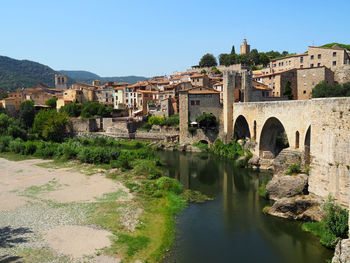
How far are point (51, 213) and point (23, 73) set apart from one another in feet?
515

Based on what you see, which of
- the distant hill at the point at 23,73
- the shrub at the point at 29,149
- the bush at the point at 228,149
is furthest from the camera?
the distant hill at the point at 23,73

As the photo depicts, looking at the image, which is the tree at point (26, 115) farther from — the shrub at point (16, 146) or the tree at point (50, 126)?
the shrub at point (16, 146)

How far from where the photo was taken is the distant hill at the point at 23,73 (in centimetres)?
12503

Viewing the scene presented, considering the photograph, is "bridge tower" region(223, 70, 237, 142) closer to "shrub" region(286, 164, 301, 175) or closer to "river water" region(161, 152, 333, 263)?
"river water" region(161, 152, 333, 263)

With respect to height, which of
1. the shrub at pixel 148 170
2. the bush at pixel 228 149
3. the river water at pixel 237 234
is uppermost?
the bush at pixel 228 149

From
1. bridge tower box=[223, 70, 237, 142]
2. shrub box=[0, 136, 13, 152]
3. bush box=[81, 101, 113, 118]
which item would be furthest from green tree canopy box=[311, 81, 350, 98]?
shrub box=[0, 136, 13, 152]

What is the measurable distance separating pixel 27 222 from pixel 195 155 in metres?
19.9

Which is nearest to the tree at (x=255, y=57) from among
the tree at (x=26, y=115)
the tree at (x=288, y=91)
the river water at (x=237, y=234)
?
the tree at (x=288, y=91)

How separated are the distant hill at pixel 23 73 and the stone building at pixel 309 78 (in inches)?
4369

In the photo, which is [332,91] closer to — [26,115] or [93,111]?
[93,111]

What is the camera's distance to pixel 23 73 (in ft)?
493

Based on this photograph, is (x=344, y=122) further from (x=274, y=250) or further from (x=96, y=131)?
(x=96, y=131)

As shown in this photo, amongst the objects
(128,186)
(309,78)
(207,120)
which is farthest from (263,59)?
(128,186)

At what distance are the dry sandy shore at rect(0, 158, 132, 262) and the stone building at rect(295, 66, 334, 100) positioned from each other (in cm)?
2828
